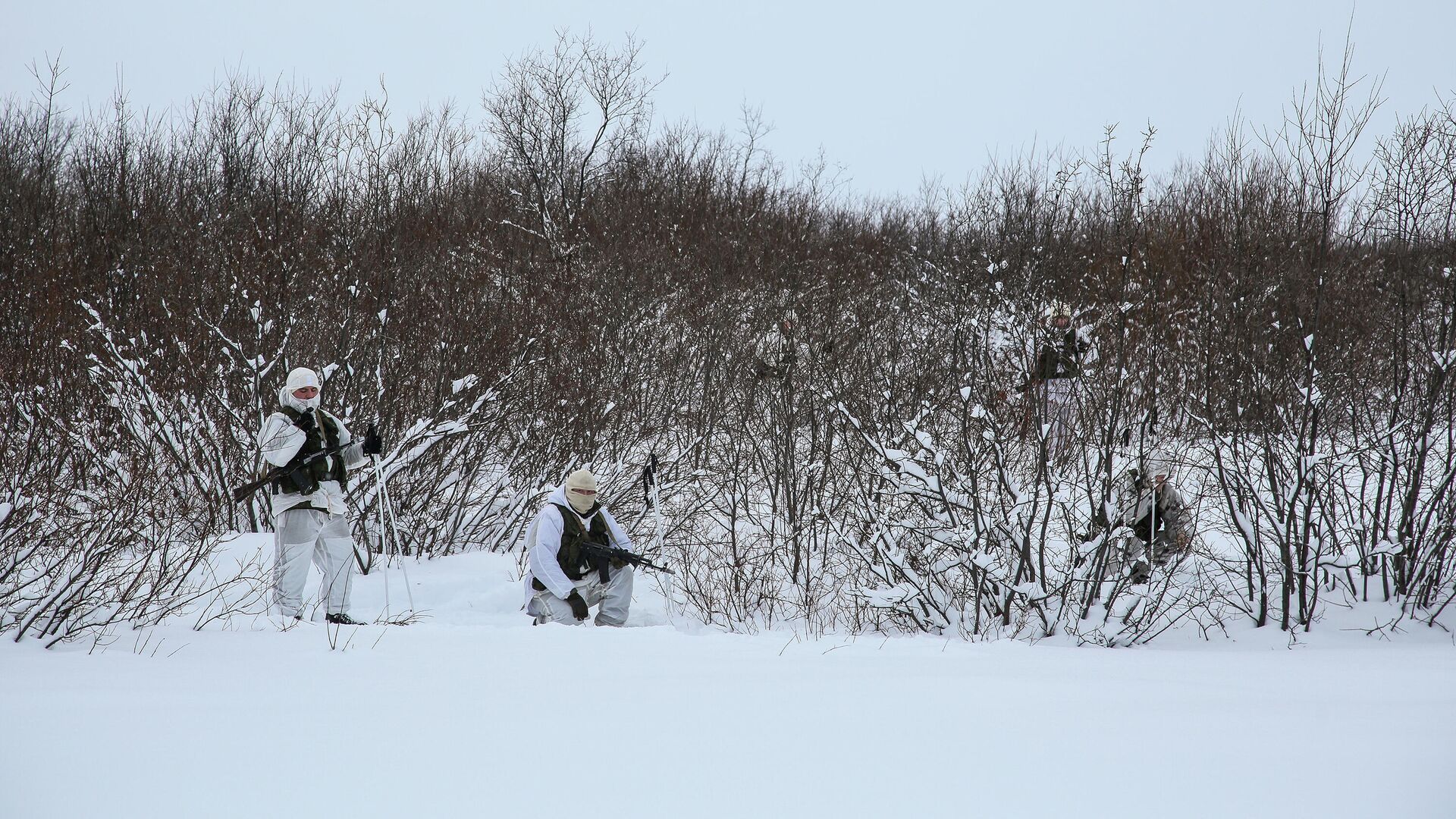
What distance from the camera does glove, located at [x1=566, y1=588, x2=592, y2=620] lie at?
5852mm

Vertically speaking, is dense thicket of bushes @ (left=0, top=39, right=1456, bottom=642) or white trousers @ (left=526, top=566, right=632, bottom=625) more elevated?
dense thicket of bushes @ (left=0, top=39, right=1456, bottom=642)

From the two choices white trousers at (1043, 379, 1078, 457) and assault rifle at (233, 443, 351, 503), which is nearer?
assault rifle at (233, 443, 351, 503)

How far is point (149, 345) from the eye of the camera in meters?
8.16

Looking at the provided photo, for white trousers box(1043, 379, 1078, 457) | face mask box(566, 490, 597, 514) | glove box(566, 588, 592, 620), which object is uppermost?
white trousers box(1043, 379, 1078, 457)

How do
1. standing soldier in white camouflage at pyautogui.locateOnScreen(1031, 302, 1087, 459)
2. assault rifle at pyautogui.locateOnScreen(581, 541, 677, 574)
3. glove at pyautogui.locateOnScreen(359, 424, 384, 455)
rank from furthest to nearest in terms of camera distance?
assault rifle at pyautogui.locateOnScreen(581, 541, 677, 574) → standing soldier in white camouflage at pyautogui.locateOnScreen(1031, 302, 1087, 459) → glove at pyautogui.locateOnScreen(359, 424, 384, 455)

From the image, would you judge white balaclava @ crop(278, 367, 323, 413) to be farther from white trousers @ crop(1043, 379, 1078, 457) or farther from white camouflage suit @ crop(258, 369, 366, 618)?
white trousers @ crop(1043, 379, 1078, 457)

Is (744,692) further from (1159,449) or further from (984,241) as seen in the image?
(984,241)

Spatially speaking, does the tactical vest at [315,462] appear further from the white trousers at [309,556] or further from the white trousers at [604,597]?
the white trousers at [604,597]

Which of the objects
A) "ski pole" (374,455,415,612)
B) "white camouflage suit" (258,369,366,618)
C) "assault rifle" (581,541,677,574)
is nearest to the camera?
"white camouflage suit" (258,369,366,618)

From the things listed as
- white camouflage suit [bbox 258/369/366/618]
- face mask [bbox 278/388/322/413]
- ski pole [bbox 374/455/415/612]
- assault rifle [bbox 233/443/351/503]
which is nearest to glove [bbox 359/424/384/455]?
white camouflage suit [bbox 258/369/366/618]

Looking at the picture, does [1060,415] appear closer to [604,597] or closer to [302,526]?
[604,597]

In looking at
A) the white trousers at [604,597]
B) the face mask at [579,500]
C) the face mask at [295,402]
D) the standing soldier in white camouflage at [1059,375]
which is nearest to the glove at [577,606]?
the white trousers at [604,597]

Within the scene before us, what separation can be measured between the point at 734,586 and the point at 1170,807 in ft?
15.4

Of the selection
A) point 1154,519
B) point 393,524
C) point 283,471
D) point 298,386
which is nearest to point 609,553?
point 393,524
